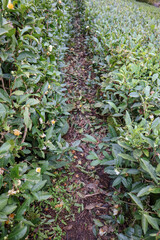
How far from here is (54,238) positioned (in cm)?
141

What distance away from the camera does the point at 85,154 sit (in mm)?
2160

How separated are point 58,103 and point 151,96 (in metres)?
1.02

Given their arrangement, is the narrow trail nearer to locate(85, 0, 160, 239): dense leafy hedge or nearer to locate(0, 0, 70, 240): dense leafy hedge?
locate(85, 0, 160, 239): dense leafy hedge

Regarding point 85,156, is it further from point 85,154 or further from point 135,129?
point 135,129

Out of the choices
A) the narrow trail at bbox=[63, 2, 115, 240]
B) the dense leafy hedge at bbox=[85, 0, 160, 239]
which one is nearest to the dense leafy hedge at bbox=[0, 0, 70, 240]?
the narrow trail at bbox=[63, 2, 115, 240]

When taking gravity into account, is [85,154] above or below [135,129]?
below

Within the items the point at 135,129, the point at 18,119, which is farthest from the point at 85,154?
the point at 18,119

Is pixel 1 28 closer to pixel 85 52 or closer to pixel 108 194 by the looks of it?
pixel 108 194

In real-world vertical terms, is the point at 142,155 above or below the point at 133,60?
below

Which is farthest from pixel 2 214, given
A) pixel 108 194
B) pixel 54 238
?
pixel 108 194

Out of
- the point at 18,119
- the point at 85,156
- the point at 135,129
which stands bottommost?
the point at 85,156

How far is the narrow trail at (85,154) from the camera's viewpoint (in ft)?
5.03

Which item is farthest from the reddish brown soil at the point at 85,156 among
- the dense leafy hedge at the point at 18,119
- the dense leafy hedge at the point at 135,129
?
the dense leafy hedge at the point at 18,119

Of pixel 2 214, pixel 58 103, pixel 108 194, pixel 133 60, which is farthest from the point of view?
pixel 133 60
